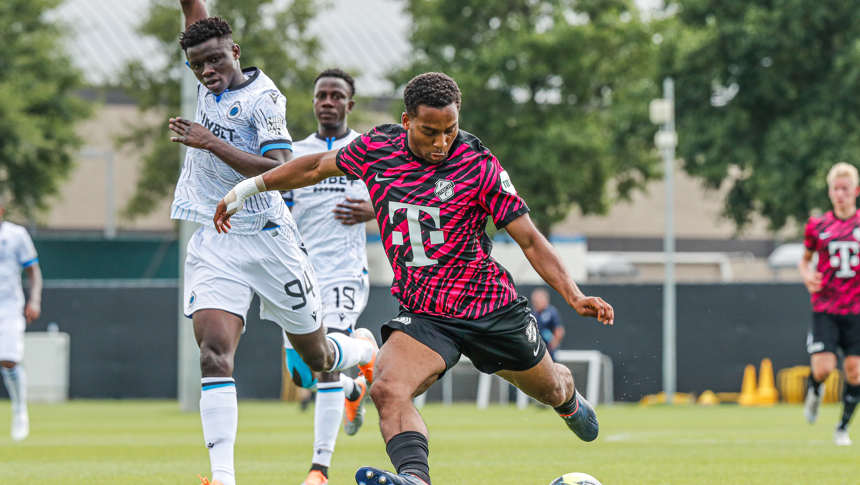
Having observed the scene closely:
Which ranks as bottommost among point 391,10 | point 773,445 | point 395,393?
point 773,445

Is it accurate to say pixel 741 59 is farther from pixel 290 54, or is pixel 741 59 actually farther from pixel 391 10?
pixel 391 10

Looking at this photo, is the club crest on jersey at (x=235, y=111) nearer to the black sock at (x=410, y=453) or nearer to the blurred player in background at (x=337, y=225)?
the blurred player in background at (x=337, y=225)

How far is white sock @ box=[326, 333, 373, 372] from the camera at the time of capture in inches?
280

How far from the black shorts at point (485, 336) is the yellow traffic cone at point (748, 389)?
17.4 meters

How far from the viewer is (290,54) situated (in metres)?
39.3

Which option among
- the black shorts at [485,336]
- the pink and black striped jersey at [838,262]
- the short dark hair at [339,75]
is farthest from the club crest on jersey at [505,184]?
the pink and black striped jersey at [838,262]

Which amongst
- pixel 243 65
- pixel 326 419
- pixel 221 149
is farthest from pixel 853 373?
pixel 243 65

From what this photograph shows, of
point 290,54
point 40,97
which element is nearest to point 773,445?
point 40,97

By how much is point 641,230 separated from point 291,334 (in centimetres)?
4997

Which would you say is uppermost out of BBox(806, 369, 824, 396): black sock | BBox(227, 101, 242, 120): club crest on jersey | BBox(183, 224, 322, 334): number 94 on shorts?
BBox(227, 101, 242, 120): club crest on jersey

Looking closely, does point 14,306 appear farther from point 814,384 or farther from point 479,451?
point 814,384

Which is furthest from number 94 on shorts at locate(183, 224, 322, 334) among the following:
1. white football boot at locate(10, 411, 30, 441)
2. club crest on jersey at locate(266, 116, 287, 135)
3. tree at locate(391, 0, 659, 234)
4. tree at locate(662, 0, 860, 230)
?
tree at locate(391, 0, 659, 234)

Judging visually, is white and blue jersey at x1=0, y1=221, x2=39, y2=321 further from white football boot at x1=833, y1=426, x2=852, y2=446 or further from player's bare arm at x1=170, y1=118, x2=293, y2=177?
white football boot at x1=833, y1=426, x2=852, y2=446

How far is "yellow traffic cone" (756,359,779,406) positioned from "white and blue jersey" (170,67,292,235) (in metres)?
17.5
